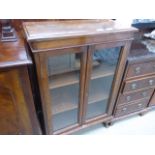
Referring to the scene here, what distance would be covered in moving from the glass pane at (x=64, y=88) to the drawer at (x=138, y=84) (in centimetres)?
49

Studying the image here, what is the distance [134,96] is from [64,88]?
757 mm

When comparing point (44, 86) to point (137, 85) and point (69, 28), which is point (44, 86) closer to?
point (69, 28)

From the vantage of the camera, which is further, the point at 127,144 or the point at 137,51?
the point at 137,51

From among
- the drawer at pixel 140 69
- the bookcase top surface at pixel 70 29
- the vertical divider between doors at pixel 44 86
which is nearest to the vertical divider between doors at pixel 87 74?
the bookcase top surface at pixel 70 29

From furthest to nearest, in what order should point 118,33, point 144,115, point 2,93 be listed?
point 144,115 < point 118,33 < point 2,93

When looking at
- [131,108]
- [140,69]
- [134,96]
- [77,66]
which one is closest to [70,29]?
[77,66]

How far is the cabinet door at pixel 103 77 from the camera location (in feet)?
3.59

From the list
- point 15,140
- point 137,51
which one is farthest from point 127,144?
point 137,51

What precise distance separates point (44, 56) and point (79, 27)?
31 cm

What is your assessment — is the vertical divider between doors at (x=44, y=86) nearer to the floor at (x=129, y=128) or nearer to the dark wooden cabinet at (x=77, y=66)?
the dark wooden cabinet at (x=77, y=66)

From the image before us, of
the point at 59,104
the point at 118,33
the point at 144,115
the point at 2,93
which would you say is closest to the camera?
the point at 2,93

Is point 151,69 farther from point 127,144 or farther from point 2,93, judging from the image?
point 2,93

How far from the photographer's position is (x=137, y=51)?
1361mm

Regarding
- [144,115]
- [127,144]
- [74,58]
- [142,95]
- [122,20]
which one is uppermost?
[122,20]
